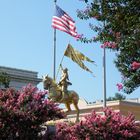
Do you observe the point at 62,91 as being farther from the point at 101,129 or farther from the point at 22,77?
the point at 22,77

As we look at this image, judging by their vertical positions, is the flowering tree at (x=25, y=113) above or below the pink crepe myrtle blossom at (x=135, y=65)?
below

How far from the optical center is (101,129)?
21.2 metres

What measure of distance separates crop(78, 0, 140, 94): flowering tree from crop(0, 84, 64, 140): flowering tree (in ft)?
13.9

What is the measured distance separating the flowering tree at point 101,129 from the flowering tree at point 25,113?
0.89 meters

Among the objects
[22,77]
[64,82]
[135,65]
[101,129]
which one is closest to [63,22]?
[64,82]

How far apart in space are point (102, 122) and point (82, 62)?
1028 centimetres

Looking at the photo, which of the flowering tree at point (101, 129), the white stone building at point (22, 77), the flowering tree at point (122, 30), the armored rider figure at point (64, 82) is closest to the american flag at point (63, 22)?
the armored rider figure at point (64, 82)

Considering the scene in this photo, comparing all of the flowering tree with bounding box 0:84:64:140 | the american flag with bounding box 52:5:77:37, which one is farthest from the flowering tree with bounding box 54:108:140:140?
the american flag with bounding box 52:5:77:37

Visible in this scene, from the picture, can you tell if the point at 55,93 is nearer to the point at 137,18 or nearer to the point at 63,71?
the point at 63,71

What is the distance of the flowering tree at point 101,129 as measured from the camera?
21.0m

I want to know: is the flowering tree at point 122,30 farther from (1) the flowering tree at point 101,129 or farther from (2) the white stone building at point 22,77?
(2) the white stone building at point 22,77

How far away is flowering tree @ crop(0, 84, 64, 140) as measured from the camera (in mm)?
19641

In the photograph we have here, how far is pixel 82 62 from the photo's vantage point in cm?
3141

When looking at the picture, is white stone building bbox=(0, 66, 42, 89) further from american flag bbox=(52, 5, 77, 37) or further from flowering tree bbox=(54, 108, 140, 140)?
flowering tree bbox=(54, 108, 140, 140)
